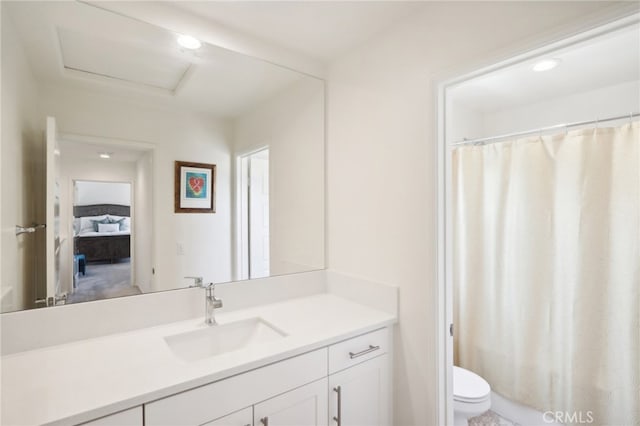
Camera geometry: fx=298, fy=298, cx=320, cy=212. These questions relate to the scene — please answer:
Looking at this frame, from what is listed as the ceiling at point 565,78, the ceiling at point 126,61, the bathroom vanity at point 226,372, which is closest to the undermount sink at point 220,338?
the bathroom vanity at point 226,372

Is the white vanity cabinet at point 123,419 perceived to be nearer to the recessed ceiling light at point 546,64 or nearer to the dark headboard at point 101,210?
the dark headboard at point 101,210

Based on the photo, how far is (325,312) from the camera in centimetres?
160

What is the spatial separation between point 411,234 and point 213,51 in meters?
1.40

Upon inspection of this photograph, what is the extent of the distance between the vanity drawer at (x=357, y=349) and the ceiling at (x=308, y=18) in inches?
61.2

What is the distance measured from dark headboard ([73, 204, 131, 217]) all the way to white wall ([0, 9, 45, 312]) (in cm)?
12

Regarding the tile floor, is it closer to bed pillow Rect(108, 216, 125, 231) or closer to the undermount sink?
the undermount sink

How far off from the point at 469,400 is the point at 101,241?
216 cm

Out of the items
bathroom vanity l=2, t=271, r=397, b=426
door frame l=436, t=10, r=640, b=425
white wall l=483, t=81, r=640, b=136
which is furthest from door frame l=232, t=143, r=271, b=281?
white wall l=483, t=81, r=640, b=136

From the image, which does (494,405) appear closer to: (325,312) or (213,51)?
(325,312)

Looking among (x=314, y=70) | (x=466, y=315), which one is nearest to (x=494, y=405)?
(x=466, y=315)

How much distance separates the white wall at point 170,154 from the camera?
1.28 metres

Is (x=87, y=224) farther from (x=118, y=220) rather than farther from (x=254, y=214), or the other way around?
(x=254, y=214)

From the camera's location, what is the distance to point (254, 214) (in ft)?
6.11

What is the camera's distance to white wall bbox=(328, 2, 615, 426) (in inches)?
47.8
